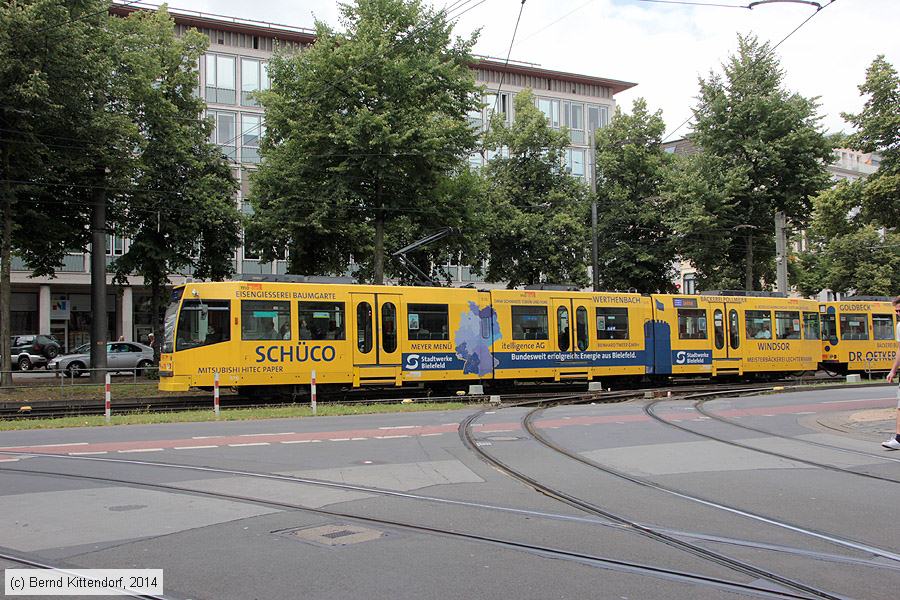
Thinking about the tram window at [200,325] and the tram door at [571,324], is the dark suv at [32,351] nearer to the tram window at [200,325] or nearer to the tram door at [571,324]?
the tram window at [200,325]

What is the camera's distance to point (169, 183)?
30750 millimetres

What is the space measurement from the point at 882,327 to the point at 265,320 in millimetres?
25042

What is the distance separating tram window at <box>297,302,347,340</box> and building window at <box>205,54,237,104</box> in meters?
32.9

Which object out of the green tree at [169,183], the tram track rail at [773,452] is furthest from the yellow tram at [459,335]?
the green tree at [169,183]

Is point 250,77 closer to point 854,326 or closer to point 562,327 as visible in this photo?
point 562,327

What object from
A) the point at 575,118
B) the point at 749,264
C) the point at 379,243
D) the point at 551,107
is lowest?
the point at 749,264

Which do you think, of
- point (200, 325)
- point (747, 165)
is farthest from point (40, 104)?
point (747, 165)

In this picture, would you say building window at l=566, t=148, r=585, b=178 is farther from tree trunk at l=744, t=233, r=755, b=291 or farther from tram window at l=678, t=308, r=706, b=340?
tram window at l=678, t=308, r=706, b=340

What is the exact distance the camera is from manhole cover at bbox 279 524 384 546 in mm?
6012

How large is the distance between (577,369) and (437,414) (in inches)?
330

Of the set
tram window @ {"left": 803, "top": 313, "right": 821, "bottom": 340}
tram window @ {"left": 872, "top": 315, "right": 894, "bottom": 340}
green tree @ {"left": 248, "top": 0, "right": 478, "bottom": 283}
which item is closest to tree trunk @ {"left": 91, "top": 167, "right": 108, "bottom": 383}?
green tree @ {"left": 248, "top": 0, "right": 478, "bottom": 283}

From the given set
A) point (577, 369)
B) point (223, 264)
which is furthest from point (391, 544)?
point (223, 264)

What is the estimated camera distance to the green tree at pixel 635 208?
36.2 metres

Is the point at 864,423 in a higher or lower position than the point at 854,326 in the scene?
lower
